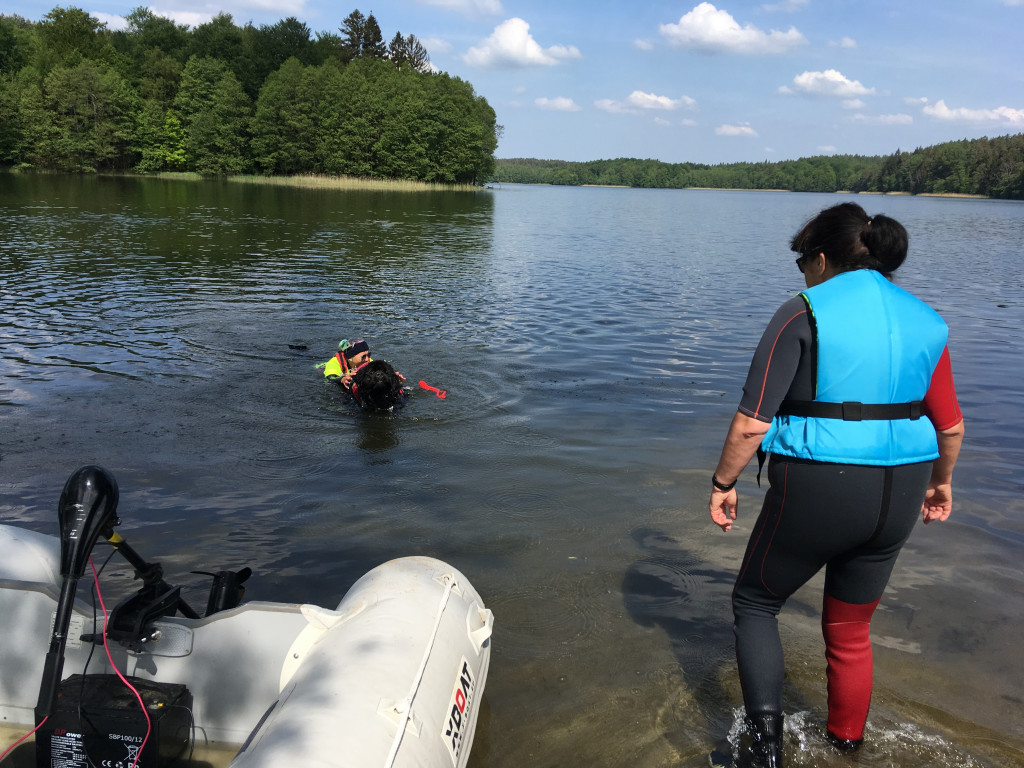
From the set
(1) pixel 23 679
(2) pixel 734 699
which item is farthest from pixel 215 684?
(2) pixel 734 699

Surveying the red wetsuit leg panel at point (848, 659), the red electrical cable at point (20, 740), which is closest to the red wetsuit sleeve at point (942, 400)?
the red wetsuit leg panel at point (848, 659)

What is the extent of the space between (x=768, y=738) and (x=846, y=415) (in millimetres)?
1385

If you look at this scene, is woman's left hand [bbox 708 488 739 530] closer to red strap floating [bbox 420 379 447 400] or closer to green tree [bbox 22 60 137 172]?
red strap floating [bbox 420 379 447 400]

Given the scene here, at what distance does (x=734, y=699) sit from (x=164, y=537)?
4127 mm

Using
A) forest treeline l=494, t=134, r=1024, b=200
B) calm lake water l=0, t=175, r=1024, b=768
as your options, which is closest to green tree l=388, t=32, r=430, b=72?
forest treeline l=494, t=134, r=1024, b=200

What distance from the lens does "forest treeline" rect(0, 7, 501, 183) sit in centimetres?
7081

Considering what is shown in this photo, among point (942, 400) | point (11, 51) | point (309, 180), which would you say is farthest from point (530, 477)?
point (11, 51)

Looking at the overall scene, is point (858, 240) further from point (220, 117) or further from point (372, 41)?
point (372, 41)

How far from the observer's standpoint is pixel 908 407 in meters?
2.63

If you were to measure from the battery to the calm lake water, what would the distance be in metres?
1.40

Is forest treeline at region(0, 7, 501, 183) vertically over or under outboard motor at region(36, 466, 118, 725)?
over

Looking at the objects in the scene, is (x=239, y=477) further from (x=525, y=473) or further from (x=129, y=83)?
(x=129, y=83)

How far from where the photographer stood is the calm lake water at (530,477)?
374 cm

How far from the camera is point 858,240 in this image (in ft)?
8.84
